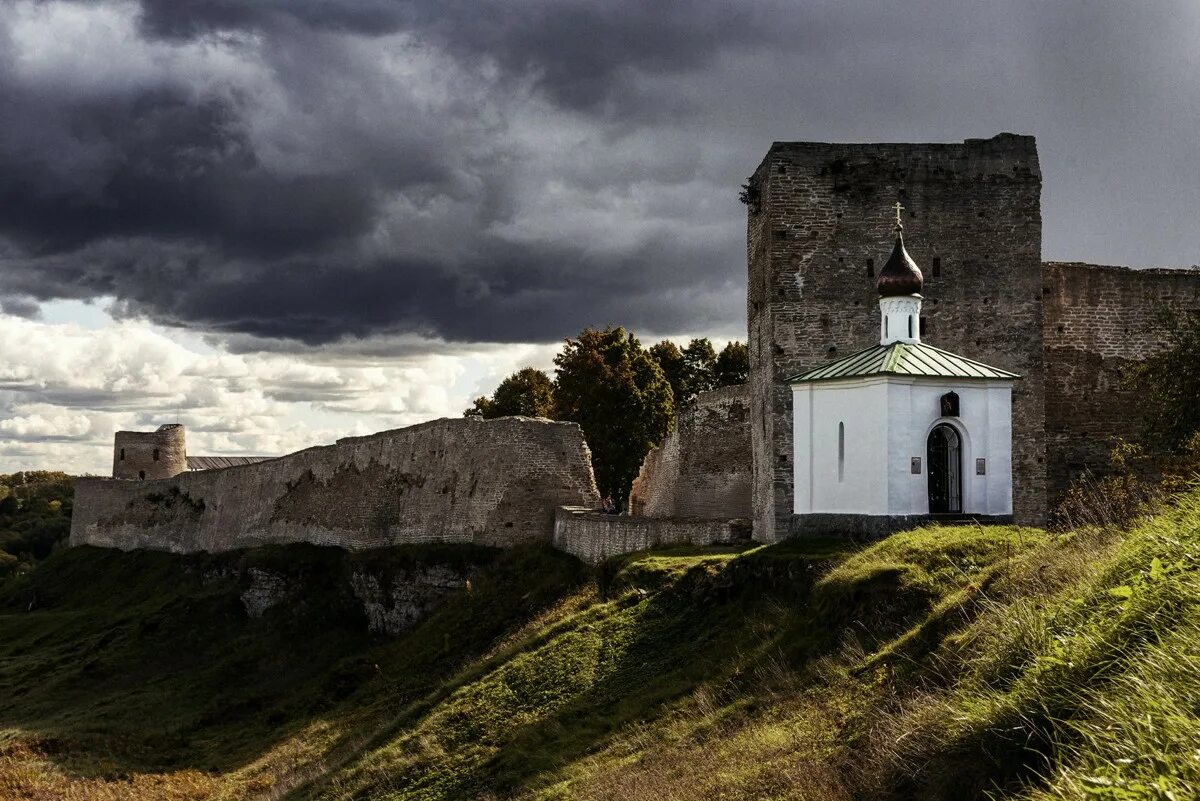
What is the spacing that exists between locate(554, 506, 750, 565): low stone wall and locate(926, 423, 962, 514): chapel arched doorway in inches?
180

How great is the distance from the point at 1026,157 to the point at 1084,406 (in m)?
6.46

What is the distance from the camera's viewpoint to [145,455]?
6369 cm

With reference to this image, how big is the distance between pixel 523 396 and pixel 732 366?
8729mm

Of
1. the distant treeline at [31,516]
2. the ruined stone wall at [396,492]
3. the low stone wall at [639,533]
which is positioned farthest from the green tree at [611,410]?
the distant treeline at [31,516]

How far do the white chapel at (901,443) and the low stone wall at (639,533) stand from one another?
2.74m

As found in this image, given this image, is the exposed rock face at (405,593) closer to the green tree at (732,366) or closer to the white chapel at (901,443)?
the white chapel at (901,443)

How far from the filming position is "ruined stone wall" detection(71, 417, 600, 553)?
1149 inches

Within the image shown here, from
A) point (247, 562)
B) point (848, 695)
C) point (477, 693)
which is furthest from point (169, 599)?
point (848, 695)

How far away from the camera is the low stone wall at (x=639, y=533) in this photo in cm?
2327

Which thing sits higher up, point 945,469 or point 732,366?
point 732,366

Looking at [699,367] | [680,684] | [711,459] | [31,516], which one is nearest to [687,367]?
[699,367]

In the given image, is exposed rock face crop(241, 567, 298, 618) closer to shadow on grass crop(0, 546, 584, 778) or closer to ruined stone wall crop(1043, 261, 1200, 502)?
shadow on grass crop(0, 546, 584, 778)

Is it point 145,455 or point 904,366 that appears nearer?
point 904,366

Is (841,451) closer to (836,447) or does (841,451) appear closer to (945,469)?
(836,447)
